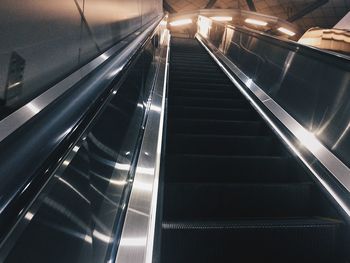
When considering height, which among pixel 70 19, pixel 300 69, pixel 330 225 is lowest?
pixel 330 225

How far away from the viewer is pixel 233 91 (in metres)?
4.20

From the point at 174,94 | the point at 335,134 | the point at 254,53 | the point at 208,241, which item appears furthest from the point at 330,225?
the point at 254,53

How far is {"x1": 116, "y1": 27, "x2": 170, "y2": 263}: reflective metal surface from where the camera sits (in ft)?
4.04

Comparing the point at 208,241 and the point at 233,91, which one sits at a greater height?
the point at 233,91

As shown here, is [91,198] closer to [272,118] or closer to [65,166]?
[65,166]

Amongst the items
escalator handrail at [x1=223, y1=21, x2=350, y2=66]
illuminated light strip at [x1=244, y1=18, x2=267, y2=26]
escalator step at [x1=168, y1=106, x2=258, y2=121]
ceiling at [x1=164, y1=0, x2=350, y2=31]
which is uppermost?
ceiling at [x1=164, y1=0, x2=350, y2=31]

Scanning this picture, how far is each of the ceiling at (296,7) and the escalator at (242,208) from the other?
15996mm

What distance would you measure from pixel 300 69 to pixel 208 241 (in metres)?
2.34

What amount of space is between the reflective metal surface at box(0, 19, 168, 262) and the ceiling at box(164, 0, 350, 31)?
16982 millimetres

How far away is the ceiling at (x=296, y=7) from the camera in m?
16.3

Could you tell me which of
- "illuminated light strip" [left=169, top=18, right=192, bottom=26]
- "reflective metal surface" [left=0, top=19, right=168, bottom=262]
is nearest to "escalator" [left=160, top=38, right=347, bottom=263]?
"reflective metal surface" [left=0, top=19, right=168, bottom=262]

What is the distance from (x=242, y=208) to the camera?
1839 millimetres

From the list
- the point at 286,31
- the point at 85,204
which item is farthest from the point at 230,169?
the point at 286,31

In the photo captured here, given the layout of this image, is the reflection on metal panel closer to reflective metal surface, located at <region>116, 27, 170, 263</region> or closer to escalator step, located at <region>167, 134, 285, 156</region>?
escalator step, located at <region>167, 134, 285, 156</region>
